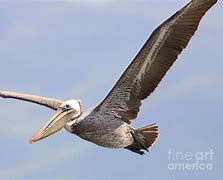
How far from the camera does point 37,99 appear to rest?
11.8 metres

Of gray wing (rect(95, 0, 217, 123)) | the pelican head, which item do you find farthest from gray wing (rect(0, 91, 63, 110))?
gray wing (rect(95, 0, 217, 123))

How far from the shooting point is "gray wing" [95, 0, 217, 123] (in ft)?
32.4

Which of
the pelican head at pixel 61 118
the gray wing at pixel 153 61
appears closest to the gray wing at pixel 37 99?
the pelican head at pixel 61 118

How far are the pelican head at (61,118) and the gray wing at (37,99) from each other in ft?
2.13

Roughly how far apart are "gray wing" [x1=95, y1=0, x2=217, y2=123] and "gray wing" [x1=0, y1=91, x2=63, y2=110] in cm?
119

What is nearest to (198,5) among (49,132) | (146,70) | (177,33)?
(177,33)

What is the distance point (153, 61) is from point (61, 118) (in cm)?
141

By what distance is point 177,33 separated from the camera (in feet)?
32.7

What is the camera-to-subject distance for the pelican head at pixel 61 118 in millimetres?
10391

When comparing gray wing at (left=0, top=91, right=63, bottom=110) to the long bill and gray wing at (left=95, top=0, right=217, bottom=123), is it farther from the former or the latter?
gray wing at (left=95, top=0, right=217, bottom=123)

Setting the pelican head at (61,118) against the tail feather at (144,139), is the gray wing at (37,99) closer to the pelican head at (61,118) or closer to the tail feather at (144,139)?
the pelican head at (61,118)

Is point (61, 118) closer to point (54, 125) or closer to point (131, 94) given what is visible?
point (54, 125)

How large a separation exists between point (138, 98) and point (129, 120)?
1.04 feet

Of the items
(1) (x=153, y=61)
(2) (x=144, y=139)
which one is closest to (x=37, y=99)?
(2) (x=144, y=139)
